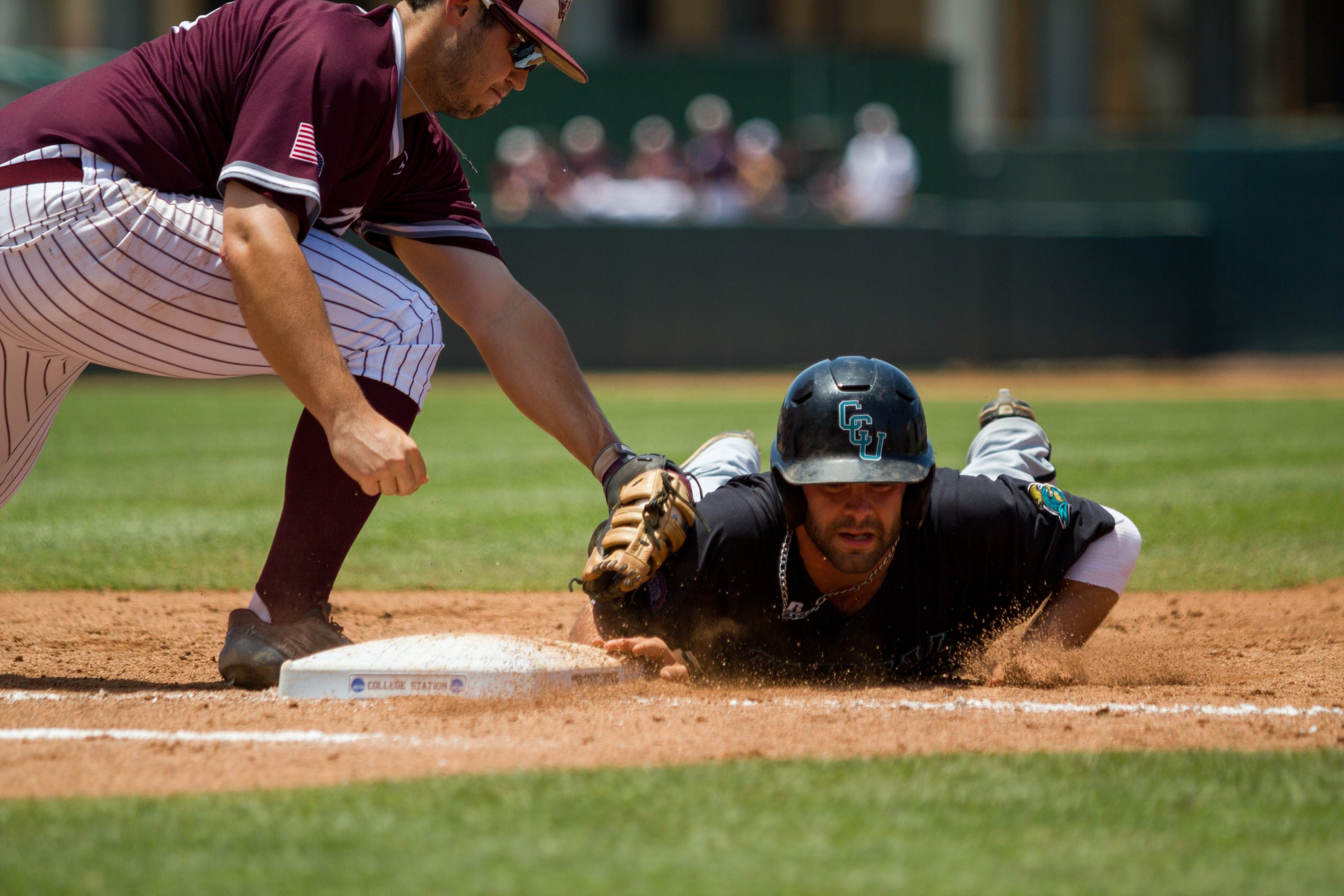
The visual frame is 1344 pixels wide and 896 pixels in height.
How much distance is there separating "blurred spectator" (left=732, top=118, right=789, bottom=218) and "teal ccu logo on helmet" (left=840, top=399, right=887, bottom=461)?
1367cm

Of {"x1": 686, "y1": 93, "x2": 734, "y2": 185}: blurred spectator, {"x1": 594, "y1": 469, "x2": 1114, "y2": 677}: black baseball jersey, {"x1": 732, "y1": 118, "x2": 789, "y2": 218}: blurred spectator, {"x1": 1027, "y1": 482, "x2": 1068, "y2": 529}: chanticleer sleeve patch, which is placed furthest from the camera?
{"x1": 686, "y1": 93, "x2": 734, "y2": 185}: blurred spectator

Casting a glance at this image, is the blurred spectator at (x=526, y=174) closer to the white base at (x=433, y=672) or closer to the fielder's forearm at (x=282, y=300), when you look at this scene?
the white base at (x=433, y=672)

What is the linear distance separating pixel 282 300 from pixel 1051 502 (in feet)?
6.35

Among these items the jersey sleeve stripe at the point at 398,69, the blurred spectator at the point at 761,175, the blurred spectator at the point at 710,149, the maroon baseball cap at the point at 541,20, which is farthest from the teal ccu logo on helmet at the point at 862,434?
the blurred spectator at the point at 710,149

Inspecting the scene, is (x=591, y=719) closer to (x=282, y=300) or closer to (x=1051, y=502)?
(x=282, y=300)

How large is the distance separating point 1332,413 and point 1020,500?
373 inches

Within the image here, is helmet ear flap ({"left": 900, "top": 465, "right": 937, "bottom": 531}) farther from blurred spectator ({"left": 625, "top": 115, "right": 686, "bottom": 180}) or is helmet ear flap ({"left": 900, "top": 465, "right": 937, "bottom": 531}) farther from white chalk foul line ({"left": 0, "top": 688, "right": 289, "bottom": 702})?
blurred spectator ({"left": 625, "top": 115, "right": 686, "bottom": 180})

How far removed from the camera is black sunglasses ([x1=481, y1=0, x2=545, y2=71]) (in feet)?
10.5

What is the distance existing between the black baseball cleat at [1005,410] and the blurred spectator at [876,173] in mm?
12856

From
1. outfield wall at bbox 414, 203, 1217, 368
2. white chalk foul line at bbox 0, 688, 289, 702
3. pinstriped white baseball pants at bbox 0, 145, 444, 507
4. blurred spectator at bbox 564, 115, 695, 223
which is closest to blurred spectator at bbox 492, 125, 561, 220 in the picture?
blurred spectator at bbox 564, 115, 695, 223

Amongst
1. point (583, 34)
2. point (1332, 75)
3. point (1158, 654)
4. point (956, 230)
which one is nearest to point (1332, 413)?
point (956, 230)

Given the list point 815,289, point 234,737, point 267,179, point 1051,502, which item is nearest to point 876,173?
point 815,289

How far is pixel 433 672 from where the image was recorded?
3.31 metres

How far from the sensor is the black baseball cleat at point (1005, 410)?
4758 millimetres
